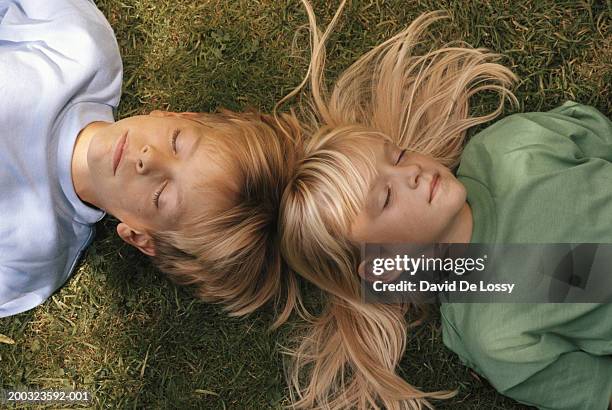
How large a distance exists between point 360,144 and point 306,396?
41.7 inches

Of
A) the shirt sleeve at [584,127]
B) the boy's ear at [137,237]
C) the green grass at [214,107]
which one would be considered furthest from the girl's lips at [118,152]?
the shirt sleeve at [584,127]

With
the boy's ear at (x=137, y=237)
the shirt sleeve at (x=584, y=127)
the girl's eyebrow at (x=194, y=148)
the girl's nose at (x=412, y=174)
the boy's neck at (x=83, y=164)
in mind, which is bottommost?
the boy's ear at (x=137, y=237)

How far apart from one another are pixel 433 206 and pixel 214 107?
1129 mm

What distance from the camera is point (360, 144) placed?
234 cm

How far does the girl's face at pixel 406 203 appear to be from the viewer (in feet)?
7.25

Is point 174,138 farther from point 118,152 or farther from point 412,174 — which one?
point 412,174

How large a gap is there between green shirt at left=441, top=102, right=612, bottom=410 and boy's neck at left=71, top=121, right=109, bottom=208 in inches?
60.0

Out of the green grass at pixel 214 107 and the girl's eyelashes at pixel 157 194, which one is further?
the green grass at pixel 214 107

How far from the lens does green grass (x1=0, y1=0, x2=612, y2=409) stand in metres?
2.65

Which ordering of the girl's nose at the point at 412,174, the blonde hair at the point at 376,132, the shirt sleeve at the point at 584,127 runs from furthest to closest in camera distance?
the blonde hair at the point at 376,132 < the shirt sleeve at the point at 584,127 < the girl's nose at the point at 412,174

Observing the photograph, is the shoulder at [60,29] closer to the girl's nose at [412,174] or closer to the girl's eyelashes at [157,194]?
the girl's eyelashes at [157,194]

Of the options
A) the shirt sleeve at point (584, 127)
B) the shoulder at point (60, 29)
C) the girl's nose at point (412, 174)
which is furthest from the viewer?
the shoulder at point (60, 29)

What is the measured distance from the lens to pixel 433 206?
221 centimetres

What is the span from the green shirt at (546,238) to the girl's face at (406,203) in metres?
0.24
